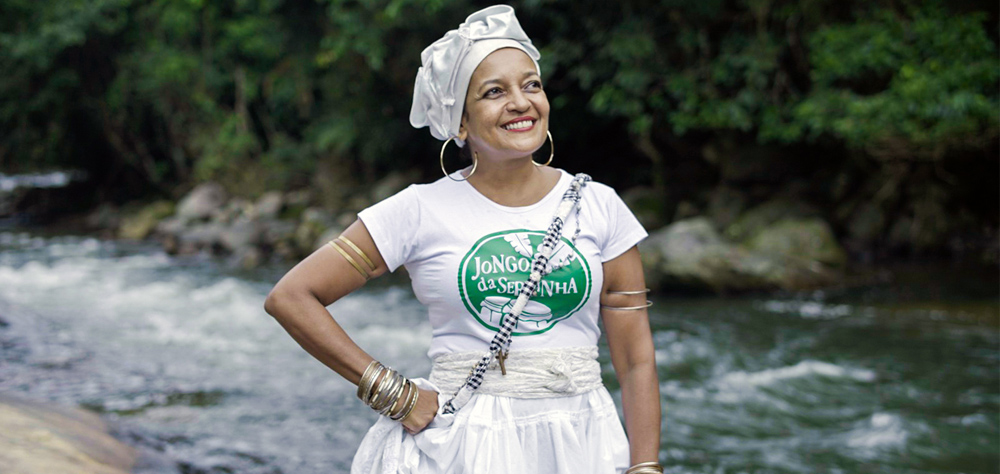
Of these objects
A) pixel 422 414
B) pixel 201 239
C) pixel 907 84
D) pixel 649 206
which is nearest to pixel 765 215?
pixel 649 206

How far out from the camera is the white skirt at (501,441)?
6.29 feet

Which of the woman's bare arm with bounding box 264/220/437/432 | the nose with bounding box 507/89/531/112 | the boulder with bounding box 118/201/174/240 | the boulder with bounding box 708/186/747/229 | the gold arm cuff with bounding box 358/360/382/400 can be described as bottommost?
the gold arm cuff with bounding box 358/360/382/400

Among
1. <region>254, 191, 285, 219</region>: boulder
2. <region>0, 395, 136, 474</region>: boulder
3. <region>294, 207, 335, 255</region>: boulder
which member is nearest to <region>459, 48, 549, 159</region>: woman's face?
<region>0, 395, 136, 474</region>: boulder

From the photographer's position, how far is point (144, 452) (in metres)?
4.09

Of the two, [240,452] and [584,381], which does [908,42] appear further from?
[584,381]

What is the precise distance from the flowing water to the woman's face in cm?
264

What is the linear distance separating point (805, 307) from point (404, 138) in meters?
9.38

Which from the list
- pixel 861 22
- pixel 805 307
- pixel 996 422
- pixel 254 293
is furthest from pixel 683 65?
pixel 996 422

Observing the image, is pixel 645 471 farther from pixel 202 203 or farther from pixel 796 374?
pixel 202 203

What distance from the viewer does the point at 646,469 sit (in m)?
2.00

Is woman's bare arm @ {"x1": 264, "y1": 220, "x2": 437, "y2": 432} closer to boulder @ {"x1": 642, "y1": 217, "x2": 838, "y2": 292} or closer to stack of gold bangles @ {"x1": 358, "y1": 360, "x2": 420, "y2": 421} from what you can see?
stack of gold bangles @ {"x1": 358, "y1": 360, "x2": 420, "y2": 421}

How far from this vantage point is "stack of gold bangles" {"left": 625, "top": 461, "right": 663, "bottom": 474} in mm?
1994

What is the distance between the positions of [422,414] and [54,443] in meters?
2.23

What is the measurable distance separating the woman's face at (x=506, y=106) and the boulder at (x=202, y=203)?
16996 mm
